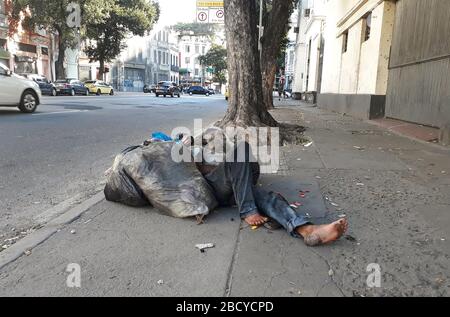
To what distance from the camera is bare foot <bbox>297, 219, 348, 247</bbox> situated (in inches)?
113

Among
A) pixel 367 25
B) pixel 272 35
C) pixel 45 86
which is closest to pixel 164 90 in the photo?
pixel 45 86

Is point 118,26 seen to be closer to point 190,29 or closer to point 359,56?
point 359,56

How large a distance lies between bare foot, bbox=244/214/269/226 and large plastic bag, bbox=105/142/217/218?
1.16ft

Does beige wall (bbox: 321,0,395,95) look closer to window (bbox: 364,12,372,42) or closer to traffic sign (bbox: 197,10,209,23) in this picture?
window (bbox: 364,12,372,42)

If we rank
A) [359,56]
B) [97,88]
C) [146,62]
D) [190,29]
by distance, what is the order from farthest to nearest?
[190,29]
[146,62]
[97,88]
[359,56]

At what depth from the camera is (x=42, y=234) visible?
3105 mm

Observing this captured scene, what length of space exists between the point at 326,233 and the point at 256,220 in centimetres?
61

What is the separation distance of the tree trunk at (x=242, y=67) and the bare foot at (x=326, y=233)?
5.20 metres

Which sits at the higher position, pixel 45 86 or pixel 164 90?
pixel 45 86

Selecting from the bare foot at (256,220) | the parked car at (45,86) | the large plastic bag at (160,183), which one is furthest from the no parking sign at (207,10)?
the bare foot at (256,220)

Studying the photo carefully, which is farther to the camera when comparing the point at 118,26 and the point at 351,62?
the point at 118,26

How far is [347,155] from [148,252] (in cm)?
461
